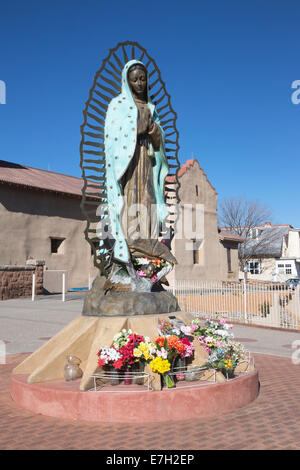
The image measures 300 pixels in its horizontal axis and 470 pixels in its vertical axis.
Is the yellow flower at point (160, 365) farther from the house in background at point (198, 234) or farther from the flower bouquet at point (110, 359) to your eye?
the house in background at point (198, 234)

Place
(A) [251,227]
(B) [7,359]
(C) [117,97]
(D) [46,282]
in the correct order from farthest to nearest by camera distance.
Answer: (A) [251,227] < (D) [46,282] < (B) [7,359] < (C) [117,97]

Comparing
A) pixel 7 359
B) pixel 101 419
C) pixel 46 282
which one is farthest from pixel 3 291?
pixel 101 419

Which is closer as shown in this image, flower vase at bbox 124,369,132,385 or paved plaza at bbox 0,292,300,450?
paved plaza at bbox 0,292,300,450

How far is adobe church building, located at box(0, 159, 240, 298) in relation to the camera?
24891 mm

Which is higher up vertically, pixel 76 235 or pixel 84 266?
pixel 76 235

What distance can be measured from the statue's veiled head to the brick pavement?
4.98m

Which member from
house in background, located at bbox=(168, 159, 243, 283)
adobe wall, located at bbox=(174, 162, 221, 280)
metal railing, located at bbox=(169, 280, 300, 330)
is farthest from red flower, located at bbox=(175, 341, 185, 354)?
adobe wall, located at bbox=(174, 162, 221, 280)

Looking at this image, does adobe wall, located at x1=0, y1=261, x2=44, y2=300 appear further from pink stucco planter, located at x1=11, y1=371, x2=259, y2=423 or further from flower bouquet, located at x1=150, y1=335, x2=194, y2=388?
flower bouquet, located at x1=150, y1=335, x2=194, y2=388

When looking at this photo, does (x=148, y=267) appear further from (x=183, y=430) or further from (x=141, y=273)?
(x=183, y=430)

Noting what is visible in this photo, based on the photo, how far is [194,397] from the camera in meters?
5.18

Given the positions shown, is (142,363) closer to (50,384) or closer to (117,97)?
(50,384)

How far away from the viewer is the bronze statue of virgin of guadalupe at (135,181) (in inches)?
258

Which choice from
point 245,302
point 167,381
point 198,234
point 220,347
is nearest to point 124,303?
point 167,381

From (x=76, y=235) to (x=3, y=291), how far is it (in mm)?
8188
